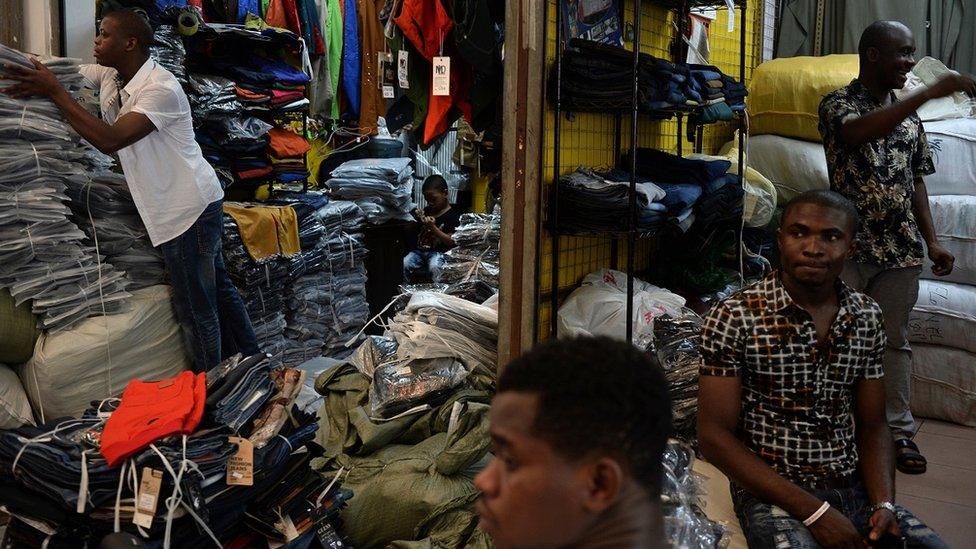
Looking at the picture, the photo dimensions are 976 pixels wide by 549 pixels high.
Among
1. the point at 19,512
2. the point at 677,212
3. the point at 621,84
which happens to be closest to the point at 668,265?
the point at 677,212

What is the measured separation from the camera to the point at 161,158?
3852mm

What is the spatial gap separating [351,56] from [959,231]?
12.7 ft

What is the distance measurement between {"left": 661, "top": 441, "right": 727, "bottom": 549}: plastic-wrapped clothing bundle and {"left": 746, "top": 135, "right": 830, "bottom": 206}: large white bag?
2.85 meters

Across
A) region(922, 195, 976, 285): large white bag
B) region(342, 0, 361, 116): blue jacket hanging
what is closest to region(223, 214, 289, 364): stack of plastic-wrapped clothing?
region(342, 0, 361, 116): blue jacket hanging

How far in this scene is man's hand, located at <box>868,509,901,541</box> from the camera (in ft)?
7.17

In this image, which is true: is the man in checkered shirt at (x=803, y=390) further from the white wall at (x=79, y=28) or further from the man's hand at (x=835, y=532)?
the white wall at (x=79, y=28)

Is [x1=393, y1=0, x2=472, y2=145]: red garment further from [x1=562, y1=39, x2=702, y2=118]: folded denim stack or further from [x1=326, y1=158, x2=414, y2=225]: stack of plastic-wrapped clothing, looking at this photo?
[x1=326, y1=158, x2=414, y2=225]: stack of plastic-wrapped clothing

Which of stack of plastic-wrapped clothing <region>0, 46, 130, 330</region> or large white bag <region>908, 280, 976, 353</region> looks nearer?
stack of plastic-wrapped clothing <region>0, 46, 130, 330</region>

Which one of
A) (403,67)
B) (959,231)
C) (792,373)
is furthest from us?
(959,231)

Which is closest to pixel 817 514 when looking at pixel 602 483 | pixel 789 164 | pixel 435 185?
pixel 602 483

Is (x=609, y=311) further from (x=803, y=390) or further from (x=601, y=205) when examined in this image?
(x=803, y=390)

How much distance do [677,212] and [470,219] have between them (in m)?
1.62

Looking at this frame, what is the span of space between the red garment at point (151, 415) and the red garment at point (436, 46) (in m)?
2.00

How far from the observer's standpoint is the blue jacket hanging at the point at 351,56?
6.13m
